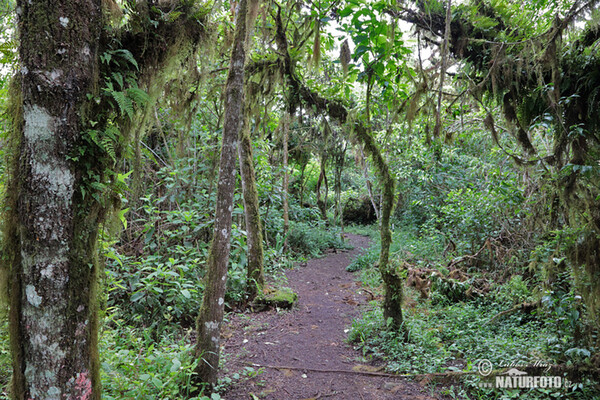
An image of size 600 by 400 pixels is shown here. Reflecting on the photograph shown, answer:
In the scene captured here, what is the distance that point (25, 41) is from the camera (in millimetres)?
1949

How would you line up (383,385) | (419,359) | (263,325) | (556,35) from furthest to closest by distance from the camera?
(263,325) < (419,359) < (383,385) < (556,35)

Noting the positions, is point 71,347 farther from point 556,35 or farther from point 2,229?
point 556,35

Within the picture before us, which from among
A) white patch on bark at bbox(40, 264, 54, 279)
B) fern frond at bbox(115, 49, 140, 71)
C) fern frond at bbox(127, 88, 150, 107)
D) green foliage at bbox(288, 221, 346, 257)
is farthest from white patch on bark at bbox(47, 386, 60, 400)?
green foliage at bbox(288, 221, 346, 257)

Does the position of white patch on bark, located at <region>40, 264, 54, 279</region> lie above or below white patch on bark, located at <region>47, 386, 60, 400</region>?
above

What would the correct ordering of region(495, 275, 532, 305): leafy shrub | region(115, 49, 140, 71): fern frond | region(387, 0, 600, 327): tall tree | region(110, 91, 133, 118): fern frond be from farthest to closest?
1. region(495, 275, 532, 305): leafy shrub
2. region(387, 0, 600, 327): tall tree
3. region(115, 49, 140, 71): fern frond
4. region(110, 91, 133, 118): fern frond

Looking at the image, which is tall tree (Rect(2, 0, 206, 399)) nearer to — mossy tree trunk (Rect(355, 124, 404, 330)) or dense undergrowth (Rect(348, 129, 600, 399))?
dense undergrowth (Rect(348, 129, 600, 399))

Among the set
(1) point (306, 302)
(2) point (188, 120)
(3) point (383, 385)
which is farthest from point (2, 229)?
(1) point (306, 302)

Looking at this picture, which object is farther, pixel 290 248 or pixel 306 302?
pixel 290 248

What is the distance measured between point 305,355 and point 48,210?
393cm

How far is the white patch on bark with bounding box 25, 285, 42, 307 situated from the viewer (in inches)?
75.5

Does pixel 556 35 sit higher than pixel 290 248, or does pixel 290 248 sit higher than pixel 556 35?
pixel 556 35

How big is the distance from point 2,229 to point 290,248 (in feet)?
31.7

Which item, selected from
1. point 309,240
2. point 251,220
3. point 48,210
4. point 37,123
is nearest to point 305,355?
point 251,220

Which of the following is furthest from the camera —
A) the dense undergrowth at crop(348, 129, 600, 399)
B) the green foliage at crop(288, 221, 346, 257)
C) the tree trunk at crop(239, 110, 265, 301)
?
the green foliage at crop(288, 221, 346, 257)
